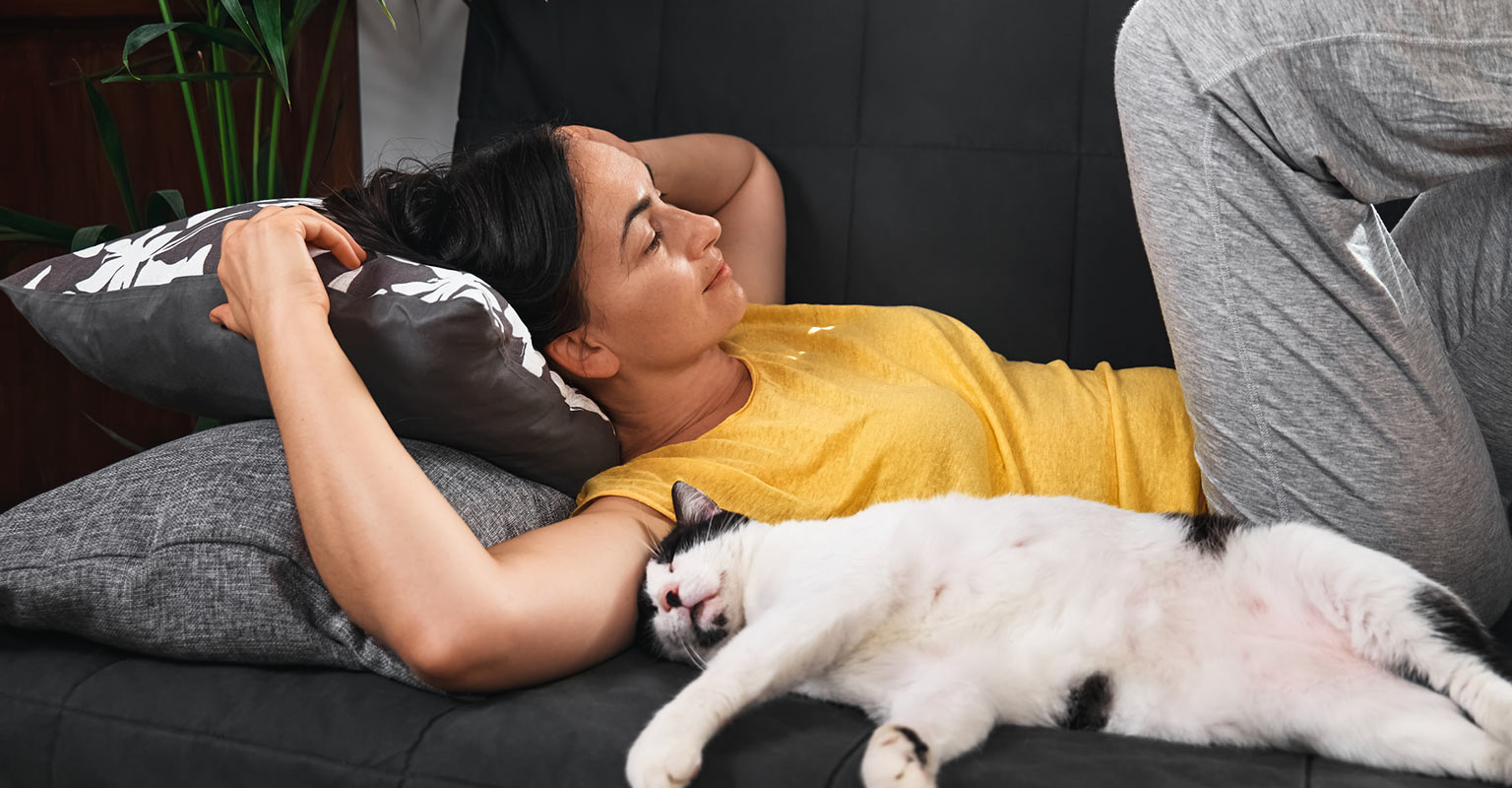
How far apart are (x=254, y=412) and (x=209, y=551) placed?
25cm

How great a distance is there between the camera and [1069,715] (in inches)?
35.4

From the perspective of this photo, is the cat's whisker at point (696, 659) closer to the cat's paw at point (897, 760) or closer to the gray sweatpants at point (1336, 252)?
the cat's paw at point (897, 760)

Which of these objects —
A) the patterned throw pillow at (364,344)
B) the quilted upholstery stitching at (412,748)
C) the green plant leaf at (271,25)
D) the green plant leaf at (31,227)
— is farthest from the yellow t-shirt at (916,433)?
the green plant leaf at (31,227)

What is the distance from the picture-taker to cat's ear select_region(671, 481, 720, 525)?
1102mm

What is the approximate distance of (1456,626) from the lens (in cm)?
81

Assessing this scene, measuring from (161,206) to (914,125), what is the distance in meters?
1.28

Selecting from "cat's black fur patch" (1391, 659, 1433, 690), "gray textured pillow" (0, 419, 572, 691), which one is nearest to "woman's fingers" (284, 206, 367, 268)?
"gray textured pillow" (0, 419, 572, 691)

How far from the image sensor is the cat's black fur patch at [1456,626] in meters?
0.80

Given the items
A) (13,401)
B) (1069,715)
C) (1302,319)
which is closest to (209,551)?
(1069,715)

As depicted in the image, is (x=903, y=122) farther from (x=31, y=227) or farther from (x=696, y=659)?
(x=31, y=227)

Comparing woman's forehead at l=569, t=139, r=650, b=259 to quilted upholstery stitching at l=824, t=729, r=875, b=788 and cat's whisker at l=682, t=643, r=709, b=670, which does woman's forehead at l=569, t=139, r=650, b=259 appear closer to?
cat's whisker at l=682, t=643, r=709, b=670

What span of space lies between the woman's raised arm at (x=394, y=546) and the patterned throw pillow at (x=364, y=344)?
69 mm

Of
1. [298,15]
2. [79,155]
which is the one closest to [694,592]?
[298,15]

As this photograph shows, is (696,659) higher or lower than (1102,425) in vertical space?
lower
